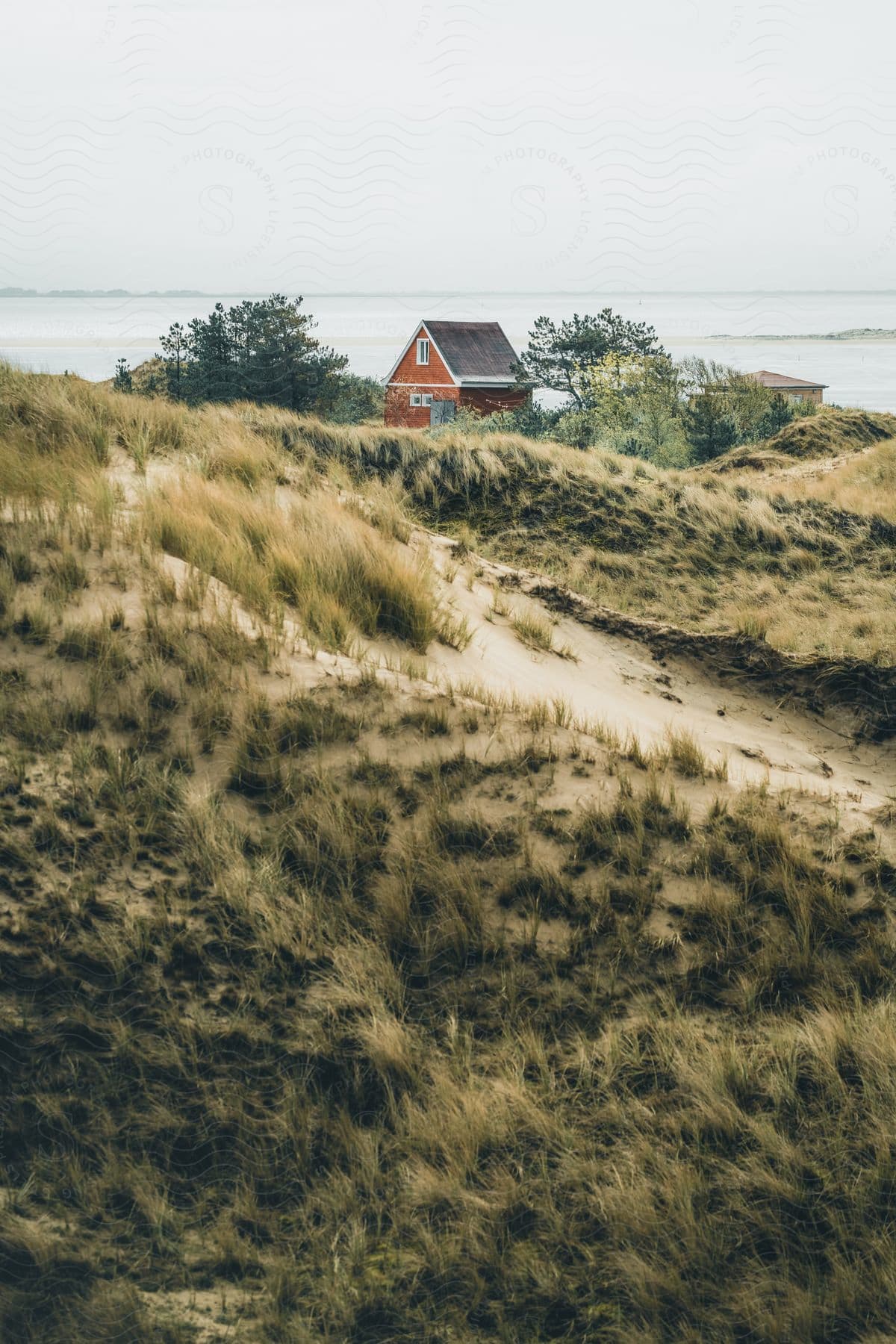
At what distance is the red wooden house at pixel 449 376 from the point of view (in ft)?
163

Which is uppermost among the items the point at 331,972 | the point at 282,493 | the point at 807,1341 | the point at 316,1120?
the point at 282,493

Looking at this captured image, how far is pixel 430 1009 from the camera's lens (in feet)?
12.9

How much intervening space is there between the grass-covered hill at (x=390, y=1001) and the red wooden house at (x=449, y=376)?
4550 centimetres

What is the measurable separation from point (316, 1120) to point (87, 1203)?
799 mm

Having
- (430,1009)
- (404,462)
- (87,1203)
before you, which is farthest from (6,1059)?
(404,462)

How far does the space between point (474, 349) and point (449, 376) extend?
287cm

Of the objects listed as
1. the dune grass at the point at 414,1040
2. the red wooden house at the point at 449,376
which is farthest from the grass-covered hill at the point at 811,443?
the dune grass at the point at 414,1040

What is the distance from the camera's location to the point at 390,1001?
3.91 m

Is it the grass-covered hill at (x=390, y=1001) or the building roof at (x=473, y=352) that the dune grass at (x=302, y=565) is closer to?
the grass-covered hill at (x=390, y=1001)

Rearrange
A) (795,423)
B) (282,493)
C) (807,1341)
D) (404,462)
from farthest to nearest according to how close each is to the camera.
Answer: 1. (795,423)
2. (404,462)
3. (282,493)
4. (807,1341)

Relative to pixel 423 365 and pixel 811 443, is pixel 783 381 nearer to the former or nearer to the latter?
pixel 423 365

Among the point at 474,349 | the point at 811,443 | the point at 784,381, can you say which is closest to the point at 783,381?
the point at 784,381

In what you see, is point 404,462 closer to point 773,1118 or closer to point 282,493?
point 282,493

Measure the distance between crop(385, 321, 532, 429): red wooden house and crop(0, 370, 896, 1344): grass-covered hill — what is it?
4550 cm
